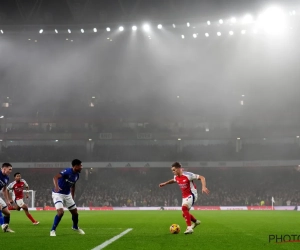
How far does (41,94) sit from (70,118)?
19.8 ft

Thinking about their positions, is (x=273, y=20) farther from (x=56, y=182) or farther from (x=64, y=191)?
A: (x=56, y=182)

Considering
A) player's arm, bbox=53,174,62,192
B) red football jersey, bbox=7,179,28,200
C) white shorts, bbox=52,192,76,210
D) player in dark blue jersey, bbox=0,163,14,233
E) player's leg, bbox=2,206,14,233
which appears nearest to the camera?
player's arm, bbox=53,174,62,192

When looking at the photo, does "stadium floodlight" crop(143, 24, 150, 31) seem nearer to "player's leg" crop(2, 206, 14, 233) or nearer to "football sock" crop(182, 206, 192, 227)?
"player's leg" crop(2, 206, 14, 233)

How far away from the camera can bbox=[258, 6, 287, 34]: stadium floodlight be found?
141 feet

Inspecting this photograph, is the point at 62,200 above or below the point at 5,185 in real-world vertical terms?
below

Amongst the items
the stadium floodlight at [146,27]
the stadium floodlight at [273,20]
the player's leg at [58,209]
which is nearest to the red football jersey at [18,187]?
the player's leg at [58,209]

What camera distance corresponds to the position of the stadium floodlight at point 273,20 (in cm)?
4294

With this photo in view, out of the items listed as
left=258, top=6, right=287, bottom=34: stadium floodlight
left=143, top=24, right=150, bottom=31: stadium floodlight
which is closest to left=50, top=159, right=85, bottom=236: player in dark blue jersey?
left=258, top=6, right=287, bottom=34: stadium floodlight

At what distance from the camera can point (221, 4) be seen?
3984 cm

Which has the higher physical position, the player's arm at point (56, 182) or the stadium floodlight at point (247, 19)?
the stadium floodlight at point (247, 19)

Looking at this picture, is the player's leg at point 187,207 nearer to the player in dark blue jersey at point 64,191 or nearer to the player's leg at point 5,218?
the player in dark blue jersey at point 64,191

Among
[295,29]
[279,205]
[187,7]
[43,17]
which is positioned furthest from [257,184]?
[43,17]

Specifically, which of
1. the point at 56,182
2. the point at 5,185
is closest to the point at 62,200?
the point at 56,182

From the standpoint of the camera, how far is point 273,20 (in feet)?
148
